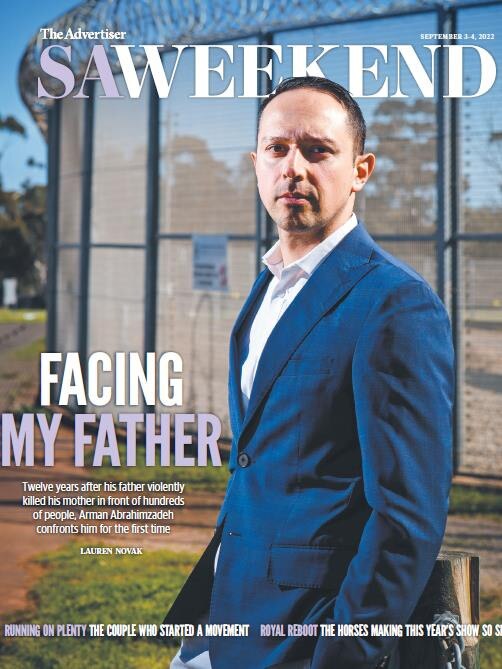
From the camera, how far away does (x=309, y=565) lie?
5.72 ft

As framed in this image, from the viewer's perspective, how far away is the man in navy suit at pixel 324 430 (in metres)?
1.62

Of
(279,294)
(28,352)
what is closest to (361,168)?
(279,294)

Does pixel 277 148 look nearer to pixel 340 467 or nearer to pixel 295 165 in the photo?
pixel 295 165

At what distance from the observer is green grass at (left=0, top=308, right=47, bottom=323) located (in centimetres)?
2934

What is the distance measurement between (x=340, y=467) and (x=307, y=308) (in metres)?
0.32

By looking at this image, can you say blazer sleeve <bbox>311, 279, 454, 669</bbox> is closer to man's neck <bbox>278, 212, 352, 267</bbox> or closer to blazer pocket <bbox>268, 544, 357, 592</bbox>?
blazer pocket <bbox>268, 544, 357, 592</bbox>

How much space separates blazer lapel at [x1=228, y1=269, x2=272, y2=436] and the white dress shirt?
13 millimetres

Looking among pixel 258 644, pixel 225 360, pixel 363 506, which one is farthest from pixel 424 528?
pixel 225 360

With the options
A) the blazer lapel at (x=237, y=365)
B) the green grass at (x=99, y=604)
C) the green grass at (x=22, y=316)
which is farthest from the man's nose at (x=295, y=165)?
the green grass at (x=22, y=316)

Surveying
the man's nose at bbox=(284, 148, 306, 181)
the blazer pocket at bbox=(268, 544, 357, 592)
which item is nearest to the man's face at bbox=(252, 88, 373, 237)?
the man's nose at bbox=(284, 148, 306, 181)

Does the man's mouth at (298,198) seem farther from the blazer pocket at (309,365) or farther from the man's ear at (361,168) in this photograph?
the blazer pocket at (309,365)

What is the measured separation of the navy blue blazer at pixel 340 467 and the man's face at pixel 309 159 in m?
0.09

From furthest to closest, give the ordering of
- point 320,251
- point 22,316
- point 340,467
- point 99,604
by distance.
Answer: point 22,316, point 99,604, point 320,251, point 340,467

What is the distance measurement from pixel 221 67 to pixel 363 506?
64.0 inches
